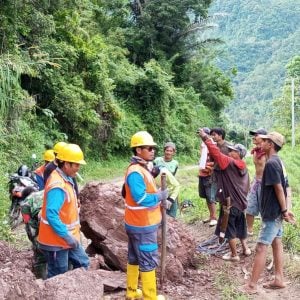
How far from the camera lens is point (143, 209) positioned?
459cm

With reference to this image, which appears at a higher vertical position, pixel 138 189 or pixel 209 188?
pixel 138 189

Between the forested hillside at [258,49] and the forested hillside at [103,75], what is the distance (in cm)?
2477

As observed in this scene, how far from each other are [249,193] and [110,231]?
2350mm

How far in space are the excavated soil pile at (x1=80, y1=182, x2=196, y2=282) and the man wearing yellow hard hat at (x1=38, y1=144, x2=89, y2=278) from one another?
1168 mm

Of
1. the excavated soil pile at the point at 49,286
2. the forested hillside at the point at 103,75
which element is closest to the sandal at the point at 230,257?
the excavated soil pile at the point at 49,286

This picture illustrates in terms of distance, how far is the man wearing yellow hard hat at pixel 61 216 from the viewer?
4164 mm

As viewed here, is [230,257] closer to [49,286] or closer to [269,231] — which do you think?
[269,231]

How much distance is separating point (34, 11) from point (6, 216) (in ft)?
27.7

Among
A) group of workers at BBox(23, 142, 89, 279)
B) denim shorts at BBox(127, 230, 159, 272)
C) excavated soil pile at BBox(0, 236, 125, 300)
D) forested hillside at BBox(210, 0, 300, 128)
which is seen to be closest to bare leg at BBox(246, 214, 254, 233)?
denim shorts at BBox(127, 230, 159, 272)

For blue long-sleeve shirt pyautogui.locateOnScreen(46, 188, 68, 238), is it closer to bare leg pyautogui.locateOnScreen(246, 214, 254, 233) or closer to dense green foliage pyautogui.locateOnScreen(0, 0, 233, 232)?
dense green foliage pyautogui.locateOnScreen(0, 0, 233, 232)

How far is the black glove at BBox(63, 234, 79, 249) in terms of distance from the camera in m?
4.22

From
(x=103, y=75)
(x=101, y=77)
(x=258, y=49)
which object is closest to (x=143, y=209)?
(x=101, y=77)

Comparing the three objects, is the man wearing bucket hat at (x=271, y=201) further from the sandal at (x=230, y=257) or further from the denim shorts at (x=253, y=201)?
the denim shorts at (x=253, y=201)

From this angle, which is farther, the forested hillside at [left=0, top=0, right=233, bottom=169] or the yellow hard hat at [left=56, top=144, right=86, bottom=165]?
the forested hillside at [left=0, top=0, right=233, bottom=169]
